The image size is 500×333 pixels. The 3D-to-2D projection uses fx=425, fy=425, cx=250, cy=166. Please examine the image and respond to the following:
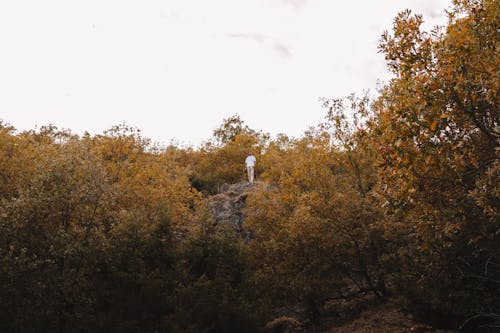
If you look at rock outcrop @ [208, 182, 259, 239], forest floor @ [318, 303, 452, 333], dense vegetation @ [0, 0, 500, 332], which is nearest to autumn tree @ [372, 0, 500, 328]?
dense vegetation @ [0, 0, 500, 332]

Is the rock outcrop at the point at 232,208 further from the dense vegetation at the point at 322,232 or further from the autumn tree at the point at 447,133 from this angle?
the autumn tree at the point at 447,133

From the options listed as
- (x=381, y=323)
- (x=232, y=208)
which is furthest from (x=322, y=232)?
(x=232, y=208)

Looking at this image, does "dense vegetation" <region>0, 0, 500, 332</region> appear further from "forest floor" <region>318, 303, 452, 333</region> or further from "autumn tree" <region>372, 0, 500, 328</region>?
"forest floor" <region>318, 303, 452, 333</region>

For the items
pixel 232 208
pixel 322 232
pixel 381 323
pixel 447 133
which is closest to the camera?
pixel 447 133

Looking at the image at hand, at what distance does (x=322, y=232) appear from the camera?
20.1m

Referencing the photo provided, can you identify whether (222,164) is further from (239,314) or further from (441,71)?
(441,71)

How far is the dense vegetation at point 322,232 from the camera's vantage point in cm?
1101

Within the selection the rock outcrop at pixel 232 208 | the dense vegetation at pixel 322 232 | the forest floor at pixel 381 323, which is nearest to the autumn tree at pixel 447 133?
the dense vegetation at pixel 322 232

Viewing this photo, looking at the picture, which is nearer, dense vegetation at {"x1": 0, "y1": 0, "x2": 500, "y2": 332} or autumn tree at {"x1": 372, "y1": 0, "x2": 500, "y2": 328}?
autumn tree at {"x1": 372, "y1": 0, "x2": 500, "y2": 328}

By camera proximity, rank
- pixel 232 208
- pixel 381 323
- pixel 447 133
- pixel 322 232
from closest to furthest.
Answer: pixel 447 133 < pixel 381 323 < pixel 322 232 < pixel 232 208

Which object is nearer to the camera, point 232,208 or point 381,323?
point 381,323

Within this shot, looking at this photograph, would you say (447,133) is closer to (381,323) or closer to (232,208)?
(381,323)

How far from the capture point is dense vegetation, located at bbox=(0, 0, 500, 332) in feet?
36.1

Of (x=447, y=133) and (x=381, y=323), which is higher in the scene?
(x=447, y=133)
